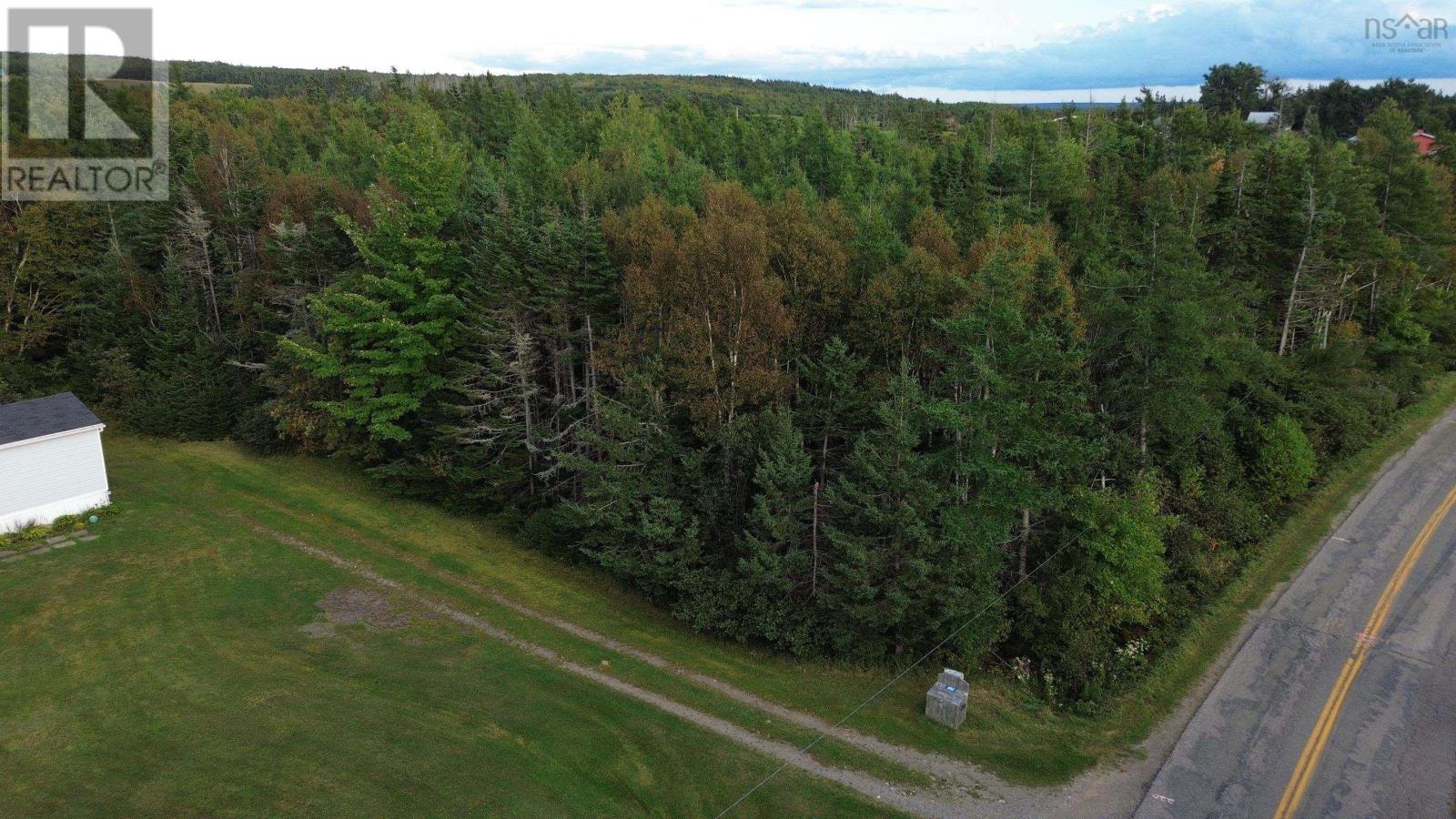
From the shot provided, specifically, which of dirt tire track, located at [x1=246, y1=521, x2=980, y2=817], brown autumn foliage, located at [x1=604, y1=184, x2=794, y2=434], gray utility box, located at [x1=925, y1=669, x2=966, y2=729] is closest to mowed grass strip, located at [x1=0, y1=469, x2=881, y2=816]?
dirt tire track, located at [x1=246, y1=521, x2=980, y2=817]

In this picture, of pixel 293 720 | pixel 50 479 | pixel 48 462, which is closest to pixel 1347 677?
pixel 293 720

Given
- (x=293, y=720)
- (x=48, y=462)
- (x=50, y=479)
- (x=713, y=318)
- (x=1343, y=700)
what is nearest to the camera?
(x=293, y=720)

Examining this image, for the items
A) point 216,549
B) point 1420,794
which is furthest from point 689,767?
point 216,549

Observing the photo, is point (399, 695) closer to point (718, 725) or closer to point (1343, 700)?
point (718, 725)

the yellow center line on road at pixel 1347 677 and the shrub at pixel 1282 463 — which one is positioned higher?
the shrub at pixel 1282 463

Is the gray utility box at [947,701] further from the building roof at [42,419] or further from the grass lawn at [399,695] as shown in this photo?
the building roof at [42,419]

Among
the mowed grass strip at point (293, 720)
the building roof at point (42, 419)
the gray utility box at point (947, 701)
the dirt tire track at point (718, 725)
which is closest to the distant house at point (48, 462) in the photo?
the building roof at point (42, 419)

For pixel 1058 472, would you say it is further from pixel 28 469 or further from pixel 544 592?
pixel 28 469
